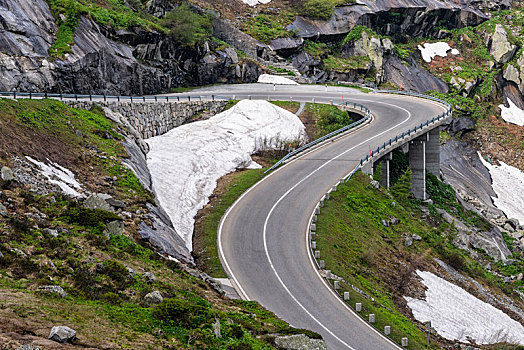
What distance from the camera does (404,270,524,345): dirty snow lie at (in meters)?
30.3

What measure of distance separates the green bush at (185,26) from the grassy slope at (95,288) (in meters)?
40.9

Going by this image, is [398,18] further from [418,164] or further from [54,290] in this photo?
[54,290]

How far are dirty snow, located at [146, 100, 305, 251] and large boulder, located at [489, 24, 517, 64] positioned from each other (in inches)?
2085

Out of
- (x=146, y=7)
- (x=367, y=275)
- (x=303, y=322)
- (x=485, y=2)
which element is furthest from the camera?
(x=485, y=2)

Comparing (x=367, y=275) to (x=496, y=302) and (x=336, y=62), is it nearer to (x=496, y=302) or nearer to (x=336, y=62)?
(x=496, y=302)

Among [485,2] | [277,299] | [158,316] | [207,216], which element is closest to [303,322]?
[277,299]

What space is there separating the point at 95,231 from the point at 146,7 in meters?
57.9

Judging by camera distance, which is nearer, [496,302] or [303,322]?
[303,322]

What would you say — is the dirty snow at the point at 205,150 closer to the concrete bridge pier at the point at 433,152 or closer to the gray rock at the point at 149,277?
the gray rock at the point at 149,277

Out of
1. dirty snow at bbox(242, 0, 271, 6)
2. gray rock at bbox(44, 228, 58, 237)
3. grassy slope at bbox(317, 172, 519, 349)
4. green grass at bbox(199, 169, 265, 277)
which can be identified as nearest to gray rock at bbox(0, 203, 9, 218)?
gray rock at bbox(44, 228, 58, 237)

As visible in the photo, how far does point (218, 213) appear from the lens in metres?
36.1

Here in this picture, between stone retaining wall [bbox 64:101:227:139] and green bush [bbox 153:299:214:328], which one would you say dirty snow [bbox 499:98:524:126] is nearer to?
stone retaining wall [bbox 64:101:227:139]

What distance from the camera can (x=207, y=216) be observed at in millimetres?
35750

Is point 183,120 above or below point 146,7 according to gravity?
below
